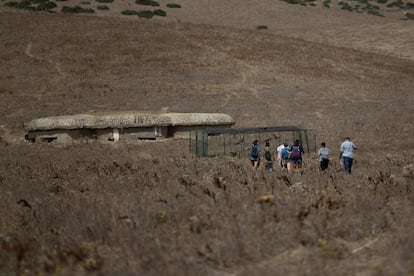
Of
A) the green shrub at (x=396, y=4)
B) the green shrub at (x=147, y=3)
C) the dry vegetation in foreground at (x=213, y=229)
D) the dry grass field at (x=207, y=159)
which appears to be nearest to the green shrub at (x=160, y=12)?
the dry grass field at (x=207, y=159)

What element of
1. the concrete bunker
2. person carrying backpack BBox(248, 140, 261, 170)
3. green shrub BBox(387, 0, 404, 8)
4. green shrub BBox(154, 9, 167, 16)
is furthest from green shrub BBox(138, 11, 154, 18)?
person carrying backpack BBox(248, 140, 261, 170)

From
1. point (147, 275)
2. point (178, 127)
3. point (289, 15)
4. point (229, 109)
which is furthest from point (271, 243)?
point (289, 15)

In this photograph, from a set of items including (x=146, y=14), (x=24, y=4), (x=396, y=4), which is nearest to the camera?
(x=146, y=14)

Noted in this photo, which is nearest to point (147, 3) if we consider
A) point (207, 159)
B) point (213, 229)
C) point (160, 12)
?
point (160, 12)

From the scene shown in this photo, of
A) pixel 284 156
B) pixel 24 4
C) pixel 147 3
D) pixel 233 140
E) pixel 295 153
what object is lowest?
pixel 233 140

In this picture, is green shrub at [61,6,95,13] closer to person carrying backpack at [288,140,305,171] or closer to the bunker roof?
the bunker roof

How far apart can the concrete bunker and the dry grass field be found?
1.22 metres

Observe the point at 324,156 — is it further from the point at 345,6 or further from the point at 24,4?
the point at 345,6

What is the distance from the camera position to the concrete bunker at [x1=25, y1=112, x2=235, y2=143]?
2848 centimetres

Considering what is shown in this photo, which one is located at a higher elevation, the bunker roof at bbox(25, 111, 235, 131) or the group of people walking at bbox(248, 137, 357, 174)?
the group of people walking at bbox(248, 137, 357, 174)

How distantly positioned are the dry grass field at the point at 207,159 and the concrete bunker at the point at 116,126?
122 centimetres

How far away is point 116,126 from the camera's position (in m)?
28.4

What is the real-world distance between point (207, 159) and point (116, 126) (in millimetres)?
8349

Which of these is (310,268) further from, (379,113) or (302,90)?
(302,90)
